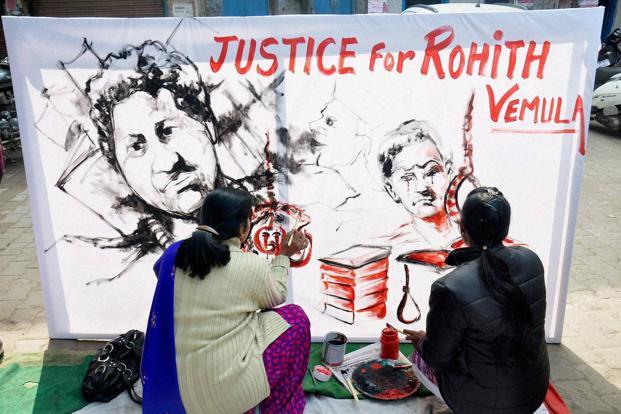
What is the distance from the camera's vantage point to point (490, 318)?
5.34ft

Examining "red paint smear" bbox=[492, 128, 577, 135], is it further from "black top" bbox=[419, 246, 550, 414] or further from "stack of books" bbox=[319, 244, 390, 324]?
"black top" bbox=[419, 246, 550, 414]

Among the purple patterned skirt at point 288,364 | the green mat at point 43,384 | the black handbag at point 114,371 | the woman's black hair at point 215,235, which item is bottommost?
the green mat at point 43,384

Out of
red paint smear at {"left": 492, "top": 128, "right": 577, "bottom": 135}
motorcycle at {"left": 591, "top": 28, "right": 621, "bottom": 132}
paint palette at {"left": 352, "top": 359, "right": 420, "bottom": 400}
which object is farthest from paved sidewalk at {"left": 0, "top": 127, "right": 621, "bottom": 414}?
motorcycle at {"left": 591, "top": 28, "right": 621, "bottom": 132}

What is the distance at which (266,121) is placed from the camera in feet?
7.90

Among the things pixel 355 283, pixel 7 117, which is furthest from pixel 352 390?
pixel 7 117

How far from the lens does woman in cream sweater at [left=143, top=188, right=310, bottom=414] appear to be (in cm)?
169

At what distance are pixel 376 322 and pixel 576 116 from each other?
4.58 feet

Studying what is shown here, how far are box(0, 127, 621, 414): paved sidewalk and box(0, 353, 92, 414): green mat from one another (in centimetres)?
13

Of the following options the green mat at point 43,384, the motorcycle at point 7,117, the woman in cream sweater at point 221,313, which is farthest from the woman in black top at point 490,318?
Answer: the motorcycle at point 7,117

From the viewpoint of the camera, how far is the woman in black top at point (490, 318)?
63.9 inches

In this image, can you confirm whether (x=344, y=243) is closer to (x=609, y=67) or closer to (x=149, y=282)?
(x=149, y=282)

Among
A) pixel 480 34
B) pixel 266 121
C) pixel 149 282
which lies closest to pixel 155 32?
pixel 266 121

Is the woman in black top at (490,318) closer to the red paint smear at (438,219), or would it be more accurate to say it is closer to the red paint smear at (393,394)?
the red paint smear at (393,394)

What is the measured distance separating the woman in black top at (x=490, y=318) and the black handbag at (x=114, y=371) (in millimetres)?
1431
